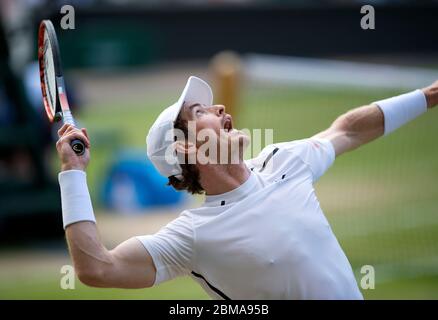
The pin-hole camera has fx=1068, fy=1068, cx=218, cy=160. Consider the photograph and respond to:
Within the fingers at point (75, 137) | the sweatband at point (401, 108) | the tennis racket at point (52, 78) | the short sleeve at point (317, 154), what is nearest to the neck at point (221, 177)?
the short sleeve at point (317, 154)

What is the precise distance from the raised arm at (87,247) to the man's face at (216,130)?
1.67 feet

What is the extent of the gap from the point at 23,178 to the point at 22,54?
1.56 m

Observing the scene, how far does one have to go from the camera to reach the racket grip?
187 inches

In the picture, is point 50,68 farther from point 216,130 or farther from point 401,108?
point 401,108

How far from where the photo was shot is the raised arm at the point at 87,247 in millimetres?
4543

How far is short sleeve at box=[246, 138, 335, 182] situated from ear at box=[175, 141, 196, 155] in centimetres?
44

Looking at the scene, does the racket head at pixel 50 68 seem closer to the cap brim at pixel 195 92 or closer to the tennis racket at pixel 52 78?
the tennis racket at pixel 52 78

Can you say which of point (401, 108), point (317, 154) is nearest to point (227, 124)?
point (317, 154)

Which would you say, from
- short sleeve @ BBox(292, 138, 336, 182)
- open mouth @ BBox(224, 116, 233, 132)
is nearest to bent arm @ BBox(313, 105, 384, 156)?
short sleeve @ BBox(292, 138, 336, 182)

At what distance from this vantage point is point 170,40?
1046 inches

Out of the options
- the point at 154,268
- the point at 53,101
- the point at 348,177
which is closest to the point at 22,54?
the point at 348,177

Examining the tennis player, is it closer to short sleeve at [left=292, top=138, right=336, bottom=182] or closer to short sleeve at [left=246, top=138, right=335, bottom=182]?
short sleeve at [left=246, top=138, right=335, bottom=182]
